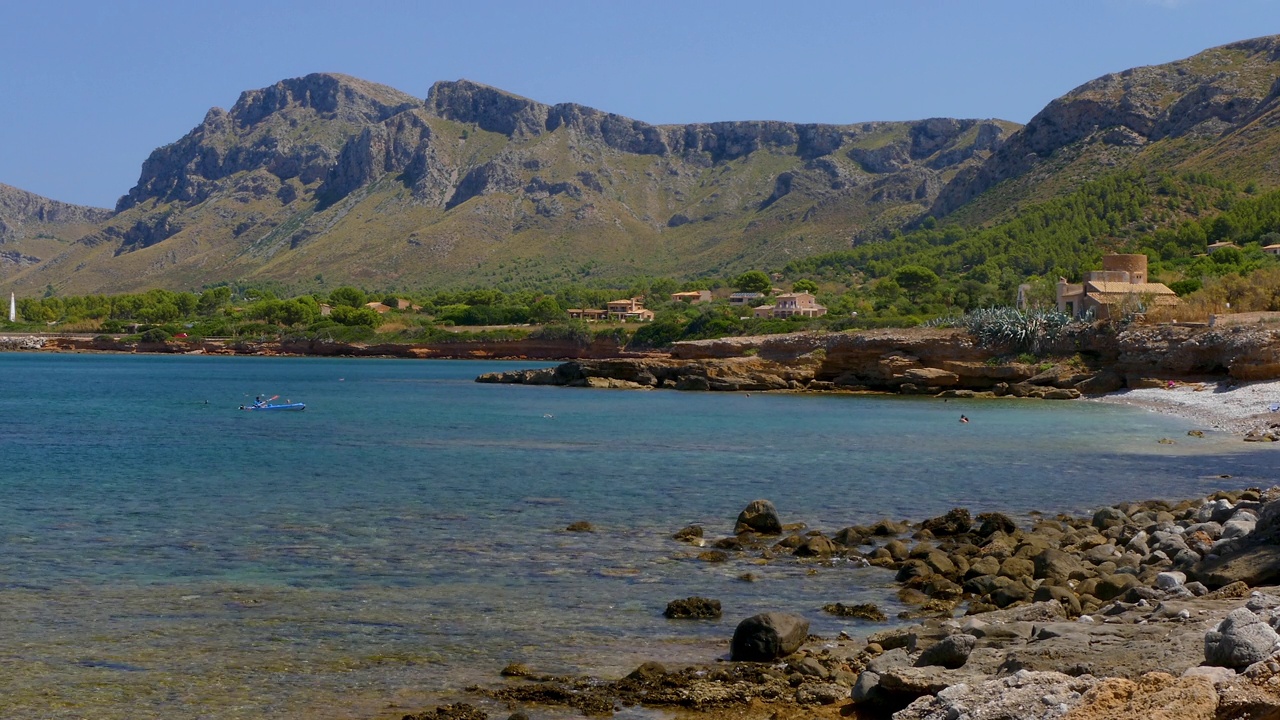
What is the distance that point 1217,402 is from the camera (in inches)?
1827

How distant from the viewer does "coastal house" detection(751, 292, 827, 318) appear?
108 m

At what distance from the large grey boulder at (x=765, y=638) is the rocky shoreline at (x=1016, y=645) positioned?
2 cm

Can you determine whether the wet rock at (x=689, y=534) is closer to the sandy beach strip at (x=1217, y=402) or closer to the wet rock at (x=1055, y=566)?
the wet rock at (x=1055, y=566)

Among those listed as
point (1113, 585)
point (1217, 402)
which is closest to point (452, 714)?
point (1113, 585)

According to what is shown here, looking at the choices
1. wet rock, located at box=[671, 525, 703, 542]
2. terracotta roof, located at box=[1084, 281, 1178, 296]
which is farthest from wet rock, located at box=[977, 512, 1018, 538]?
terracotta roof, located at box=[1084, 281, 1178, 296]

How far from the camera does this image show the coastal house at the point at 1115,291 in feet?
207

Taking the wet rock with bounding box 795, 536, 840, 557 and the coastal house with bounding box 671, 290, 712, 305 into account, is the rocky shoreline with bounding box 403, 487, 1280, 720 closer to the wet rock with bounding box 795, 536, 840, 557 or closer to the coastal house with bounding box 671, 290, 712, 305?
the wet rock with bounding box 795, 536, 840, 557

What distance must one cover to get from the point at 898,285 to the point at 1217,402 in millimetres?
56510

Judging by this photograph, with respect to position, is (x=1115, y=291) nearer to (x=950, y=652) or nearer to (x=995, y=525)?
(x=995, y=525)

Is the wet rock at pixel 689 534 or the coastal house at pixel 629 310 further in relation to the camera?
the coastal house at pixel 629 310

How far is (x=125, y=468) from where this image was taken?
30109mm

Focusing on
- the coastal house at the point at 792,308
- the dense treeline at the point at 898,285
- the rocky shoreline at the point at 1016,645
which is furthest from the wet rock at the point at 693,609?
the coastal house at the point at 792,308

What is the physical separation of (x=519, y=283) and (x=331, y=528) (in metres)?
150

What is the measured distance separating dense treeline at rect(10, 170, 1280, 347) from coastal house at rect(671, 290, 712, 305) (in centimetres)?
229
